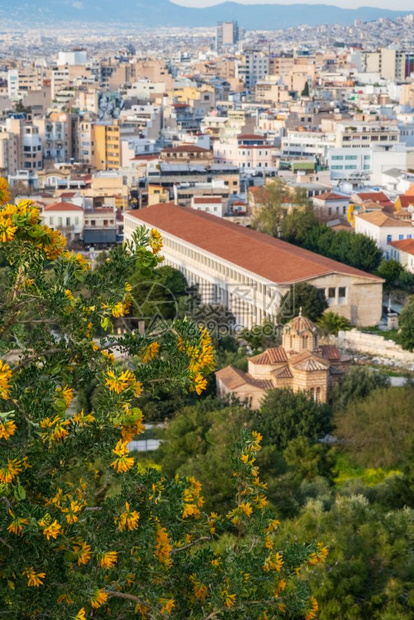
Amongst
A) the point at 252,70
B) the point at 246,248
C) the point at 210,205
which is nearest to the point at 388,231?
the point at 246,248

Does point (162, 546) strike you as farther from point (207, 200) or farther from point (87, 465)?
point (207, 200)

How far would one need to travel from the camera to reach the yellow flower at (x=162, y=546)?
267 inches

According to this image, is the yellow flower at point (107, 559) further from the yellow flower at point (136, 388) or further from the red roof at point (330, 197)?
the red roof at point (330, 197)

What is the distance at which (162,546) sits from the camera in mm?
6828

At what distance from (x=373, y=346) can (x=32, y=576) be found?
1950 centimetres

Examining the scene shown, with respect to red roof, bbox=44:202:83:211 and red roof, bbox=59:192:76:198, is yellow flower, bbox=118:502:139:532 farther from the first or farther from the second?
red roof, bbox=59:192:76:198

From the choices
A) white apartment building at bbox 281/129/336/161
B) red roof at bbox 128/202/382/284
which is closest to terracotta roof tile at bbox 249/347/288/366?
red roof at bbox 128/202/382/284

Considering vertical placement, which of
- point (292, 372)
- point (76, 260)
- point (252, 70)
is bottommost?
point (252, 70)

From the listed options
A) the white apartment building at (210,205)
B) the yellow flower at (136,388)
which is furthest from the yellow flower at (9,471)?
the white apartment building at (210,205)

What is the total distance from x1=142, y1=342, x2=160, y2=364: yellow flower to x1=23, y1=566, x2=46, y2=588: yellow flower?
1.19 meters

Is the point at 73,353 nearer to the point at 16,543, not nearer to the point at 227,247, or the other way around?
the point at 16,543

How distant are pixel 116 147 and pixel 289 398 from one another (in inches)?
1558

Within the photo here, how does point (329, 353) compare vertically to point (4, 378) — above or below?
below

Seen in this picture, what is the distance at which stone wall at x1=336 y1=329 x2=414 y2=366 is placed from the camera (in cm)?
2488
